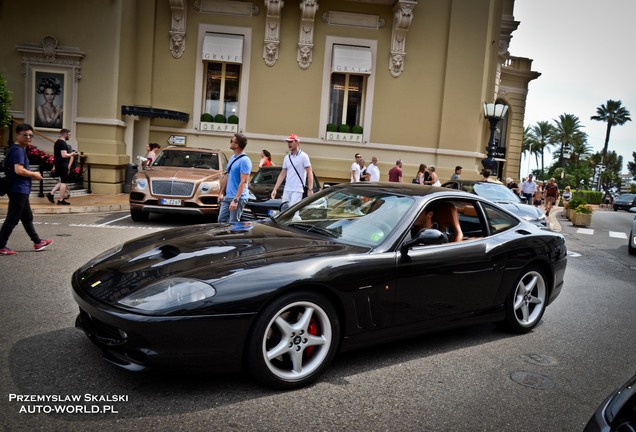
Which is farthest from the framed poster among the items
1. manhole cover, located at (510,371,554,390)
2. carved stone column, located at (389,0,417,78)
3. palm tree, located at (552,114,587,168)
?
palm tree, located at (552,114,587,168)

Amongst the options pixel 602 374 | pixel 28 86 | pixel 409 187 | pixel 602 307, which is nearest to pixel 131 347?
pixel 409 187

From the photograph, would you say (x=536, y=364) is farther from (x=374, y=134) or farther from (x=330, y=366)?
(x=374, y=134)

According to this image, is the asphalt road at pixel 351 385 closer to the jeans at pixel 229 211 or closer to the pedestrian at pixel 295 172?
the jeans at pixel 229 211

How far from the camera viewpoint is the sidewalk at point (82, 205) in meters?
12.6

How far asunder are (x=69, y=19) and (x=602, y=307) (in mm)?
16966

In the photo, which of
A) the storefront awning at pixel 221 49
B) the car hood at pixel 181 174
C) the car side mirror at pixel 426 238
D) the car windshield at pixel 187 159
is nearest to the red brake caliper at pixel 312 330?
the car side mirror at pixel 426 238

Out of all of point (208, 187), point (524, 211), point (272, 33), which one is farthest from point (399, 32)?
point (208, 187)

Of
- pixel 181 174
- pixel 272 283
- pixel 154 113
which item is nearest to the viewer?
pixel 272 283

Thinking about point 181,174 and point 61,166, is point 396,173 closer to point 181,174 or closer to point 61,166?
point 181,174

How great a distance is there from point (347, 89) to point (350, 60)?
3.54 ft

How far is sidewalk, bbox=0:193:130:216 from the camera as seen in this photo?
12.6 meters

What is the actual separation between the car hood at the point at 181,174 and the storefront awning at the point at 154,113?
260 inches

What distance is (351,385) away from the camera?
381 cm

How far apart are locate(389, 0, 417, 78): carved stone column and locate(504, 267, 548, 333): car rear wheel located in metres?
15.7
